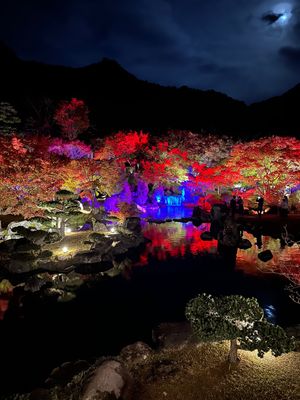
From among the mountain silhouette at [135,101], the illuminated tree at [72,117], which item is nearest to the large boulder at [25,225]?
the illuminated tree at [72,117]

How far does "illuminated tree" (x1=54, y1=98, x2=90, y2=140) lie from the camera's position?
3331cm

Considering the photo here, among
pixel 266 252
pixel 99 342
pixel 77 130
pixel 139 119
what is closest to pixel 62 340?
pixel 99 342

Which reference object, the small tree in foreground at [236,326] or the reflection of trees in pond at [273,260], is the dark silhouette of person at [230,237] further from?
the small tree in foreground at [236,326]

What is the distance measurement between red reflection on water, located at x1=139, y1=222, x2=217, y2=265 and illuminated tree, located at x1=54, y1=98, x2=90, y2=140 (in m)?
16.3

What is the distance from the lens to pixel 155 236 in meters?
21.1

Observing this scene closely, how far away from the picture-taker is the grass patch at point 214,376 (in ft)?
16.5

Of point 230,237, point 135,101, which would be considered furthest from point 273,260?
point 135,101

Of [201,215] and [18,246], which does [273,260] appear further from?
[18,246]

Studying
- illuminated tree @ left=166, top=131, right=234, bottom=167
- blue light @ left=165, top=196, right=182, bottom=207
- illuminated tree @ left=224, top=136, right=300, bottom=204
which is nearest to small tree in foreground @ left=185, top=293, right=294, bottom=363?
Result: illuminated tree @ left=224, top=136, right=300, bottom=204

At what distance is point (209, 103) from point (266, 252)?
173ft

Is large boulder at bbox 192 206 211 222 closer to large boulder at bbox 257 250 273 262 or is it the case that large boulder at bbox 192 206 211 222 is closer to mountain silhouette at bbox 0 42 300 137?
large boulder at bbox 257 250 273 262

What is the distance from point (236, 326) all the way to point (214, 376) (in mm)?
990

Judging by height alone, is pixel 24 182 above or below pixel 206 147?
below

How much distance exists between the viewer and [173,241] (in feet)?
64.2
